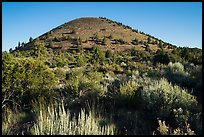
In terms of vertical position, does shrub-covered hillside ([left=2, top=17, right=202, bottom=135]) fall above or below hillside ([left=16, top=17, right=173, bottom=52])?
below

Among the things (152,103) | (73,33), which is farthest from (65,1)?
(73,33)

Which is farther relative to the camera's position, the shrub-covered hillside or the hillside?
the hillside

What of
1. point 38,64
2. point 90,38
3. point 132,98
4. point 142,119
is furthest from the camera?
point 90,38

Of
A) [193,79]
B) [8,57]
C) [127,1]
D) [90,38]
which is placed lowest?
[193,79]

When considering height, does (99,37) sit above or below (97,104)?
above

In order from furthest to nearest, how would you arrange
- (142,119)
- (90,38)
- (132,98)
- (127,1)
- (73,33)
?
(73,33)
(90,38)
(132,98)
(142,119)
(127,1)

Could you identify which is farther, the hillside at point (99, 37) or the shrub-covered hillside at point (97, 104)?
the hillside at point (99, 37)

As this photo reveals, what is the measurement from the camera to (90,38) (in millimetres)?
70750

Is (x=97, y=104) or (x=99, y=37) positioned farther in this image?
(x=99, y=37)

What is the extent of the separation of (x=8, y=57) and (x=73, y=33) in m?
67.7

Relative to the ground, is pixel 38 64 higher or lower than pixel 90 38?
lower

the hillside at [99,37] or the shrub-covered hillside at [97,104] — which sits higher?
Result: the hillside at [99,37]

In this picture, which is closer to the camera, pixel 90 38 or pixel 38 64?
pixel 38 64

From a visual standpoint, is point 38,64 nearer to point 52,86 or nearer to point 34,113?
point 52,86
